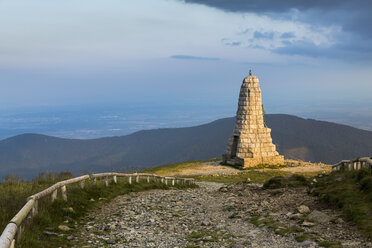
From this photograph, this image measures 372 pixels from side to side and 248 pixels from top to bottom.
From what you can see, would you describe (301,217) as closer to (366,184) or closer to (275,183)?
(366,184)

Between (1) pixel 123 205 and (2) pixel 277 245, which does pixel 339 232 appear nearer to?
(2) pixel 277 245

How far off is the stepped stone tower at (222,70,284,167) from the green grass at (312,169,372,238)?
110 feet

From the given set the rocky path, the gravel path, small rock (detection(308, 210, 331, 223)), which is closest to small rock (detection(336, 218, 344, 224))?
small rock (detection(308, 210, 331, 223))

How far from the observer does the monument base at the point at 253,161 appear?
170ft

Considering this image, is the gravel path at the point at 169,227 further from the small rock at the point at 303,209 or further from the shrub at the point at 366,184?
the shrub at the point at 366,184

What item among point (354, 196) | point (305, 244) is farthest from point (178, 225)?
point (354, 196)

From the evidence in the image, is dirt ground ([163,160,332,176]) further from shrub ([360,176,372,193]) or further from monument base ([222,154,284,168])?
shrub ([360,176,372,193])

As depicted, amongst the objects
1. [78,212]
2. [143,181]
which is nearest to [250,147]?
[143,181]

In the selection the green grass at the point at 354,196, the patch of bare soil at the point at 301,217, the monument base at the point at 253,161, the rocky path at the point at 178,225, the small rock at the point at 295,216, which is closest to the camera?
the patch of bare soil at the point at 301,217

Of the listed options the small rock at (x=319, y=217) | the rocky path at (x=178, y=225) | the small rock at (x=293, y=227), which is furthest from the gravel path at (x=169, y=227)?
the small rock at (x=319, y=217)

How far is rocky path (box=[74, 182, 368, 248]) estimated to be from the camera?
12055 millimetres

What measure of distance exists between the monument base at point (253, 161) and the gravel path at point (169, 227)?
105 feet

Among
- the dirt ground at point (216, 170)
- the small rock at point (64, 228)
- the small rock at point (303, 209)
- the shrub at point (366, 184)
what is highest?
the shrub at point (366, 184)

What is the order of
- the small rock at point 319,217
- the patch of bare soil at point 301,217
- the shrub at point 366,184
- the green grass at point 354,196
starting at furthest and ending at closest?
1. the shrub at point 366,184
2. the small rock at point 319,217
3. the green grass at point 354,196
4. the patch of bare soil at point 301,217
